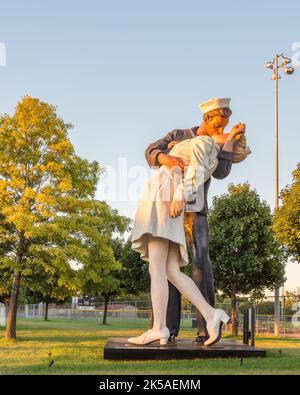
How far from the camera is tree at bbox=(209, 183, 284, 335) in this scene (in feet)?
76.8

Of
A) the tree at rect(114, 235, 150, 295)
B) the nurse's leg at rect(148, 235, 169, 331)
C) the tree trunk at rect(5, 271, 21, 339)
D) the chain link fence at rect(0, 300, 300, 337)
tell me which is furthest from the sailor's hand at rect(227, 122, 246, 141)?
the tree at rect(114, 235, 150, 295)

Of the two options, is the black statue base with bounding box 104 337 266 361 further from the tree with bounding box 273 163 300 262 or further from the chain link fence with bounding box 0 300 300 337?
the tree with bounding box 273 163 300 262

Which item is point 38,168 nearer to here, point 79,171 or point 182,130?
point 79,171

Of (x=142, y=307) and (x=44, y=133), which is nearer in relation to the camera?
(x=44, y=133)

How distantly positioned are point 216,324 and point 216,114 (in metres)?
3.35

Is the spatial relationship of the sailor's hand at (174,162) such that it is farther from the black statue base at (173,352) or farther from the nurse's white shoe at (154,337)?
the black statue base at (173,352)

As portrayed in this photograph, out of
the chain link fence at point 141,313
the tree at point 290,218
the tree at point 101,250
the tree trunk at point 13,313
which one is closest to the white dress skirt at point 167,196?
the chain link fence at point 141,313

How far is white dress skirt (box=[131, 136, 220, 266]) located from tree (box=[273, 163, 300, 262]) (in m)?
11.7

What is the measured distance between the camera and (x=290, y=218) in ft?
63.5

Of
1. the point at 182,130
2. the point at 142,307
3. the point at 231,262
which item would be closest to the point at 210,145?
the point at 182,130

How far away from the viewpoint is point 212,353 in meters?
7.76

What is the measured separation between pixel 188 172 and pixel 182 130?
201 centimetres

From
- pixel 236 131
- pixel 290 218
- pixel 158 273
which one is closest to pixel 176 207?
pixel 158 273

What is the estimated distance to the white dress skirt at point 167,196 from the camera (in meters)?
7.68
